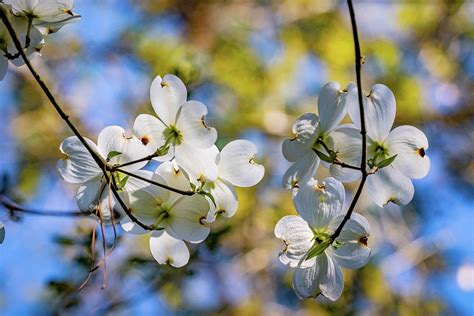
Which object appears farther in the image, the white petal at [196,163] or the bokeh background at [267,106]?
the bokeh background at [267,106]

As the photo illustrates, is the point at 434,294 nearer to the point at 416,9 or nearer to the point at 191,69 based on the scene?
the point at 416,9

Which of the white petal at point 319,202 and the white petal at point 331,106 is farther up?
the white petal at point 331,106

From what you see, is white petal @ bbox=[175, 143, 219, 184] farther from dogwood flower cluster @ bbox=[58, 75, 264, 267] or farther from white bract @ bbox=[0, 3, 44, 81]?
white bract @ bbox=[0, 3, 44, 81]

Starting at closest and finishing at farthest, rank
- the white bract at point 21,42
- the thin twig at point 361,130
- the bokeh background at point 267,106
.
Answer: the thin twig at point 361,130 → the white bract at point 21,42 → the bokeh background at point 267,106

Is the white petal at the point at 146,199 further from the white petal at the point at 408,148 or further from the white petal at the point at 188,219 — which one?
the white petal at the point at 408,148

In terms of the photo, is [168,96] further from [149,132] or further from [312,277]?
[312,277]

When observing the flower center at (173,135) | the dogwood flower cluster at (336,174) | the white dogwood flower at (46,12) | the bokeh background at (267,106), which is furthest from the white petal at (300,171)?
the bokeh background at (267,106)
